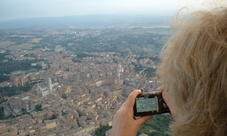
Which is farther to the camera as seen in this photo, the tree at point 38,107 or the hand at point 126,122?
the tree at point 38,107

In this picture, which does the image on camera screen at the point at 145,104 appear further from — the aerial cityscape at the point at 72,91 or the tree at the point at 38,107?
the tree at the point at 38,107

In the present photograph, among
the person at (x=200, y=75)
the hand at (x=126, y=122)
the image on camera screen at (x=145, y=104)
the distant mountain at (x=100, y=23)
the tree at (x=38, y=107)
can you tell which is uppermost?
the distant mountain at (x=100, y=23)

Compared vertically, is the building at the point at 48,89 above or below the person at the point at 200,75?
below

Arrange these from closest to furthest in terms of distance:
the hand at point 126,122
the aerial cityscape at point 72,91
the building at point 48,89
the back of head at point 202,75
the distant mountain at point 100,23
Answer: the back of head at point 202,75, the hand at point 126,122, the aerial cityscape at point 72,91, the building at point 48,89, the distant mountain at point 100,23

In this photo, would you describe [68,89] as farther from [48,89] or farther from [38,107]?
[38,107]

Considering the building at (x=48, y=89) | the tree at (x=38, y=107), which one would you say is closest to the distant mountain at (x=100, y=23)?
the building at (x=48, y=89)

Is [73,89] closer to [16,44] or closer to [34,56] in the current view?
[34,56]

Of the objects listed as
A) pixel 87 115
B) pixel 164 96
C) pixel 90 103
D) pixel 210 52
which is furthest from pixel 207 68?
pixel 90 103

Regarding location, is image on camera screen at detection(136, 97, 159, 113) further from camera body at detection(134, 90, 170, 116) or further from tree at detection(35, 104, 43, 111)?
tree at detection(35, 104, 43, 111)
